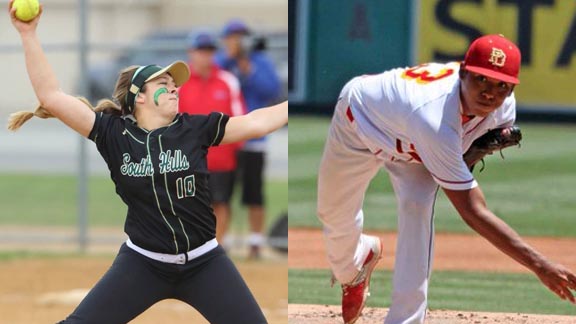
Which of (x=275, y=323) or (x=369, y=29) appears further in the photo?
(x=369, y=29)

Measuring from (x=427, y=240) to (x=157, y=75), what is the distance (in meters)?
1.60

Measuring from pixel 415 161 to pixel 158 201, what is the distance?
1468mm

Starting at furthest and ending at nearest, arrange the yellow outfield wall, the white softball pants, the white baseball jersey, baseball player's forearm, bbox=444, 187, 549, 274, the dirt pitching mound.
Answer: the yellow outfield wall
the dirt pitching mound
the white softball pants
the white baseball jersey
baseball player's forearm, bbox=444, 187, 549, 274

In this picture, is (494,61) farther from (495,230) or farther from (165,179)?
(165,179)

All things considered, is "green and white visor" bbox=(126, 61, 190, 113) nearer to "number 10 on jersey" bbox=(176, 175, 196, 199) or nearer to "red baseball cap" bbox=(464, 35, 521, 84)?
"number 10 on jersey" bbox=(176, 175, 196, 199)

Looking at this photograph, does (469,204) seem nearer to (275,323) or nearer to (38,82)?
(38,82)

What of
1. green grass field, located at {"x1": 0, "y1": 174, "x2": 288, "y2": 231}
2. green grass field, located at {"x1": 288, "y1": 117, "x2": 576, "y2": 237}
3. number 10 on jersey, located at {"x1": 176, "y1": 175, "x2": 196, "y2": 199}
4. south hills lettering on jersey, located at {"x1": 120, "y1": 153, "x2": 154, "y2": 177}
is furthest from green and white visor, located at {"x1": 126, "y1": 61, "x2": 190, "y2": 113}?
green grass field, located at {"x1": 0, "y1": 174, "x2": 288, "y2": 231}

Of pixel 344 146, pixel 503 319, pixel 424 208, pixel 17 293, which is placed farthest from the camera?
pixel 17 293

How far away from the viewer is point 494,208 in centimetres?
1223

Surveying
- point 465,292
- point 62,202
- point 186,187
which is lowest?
point 62,202

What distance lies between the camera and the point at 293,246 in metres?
10.5

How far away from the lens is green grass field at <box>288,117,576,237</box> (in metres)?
11.8

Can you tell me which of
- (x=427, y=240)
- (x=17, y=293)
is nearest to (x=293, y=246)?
(x=17, y=293)

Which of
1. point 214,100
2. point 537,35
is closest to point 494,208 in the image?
point 214,100
